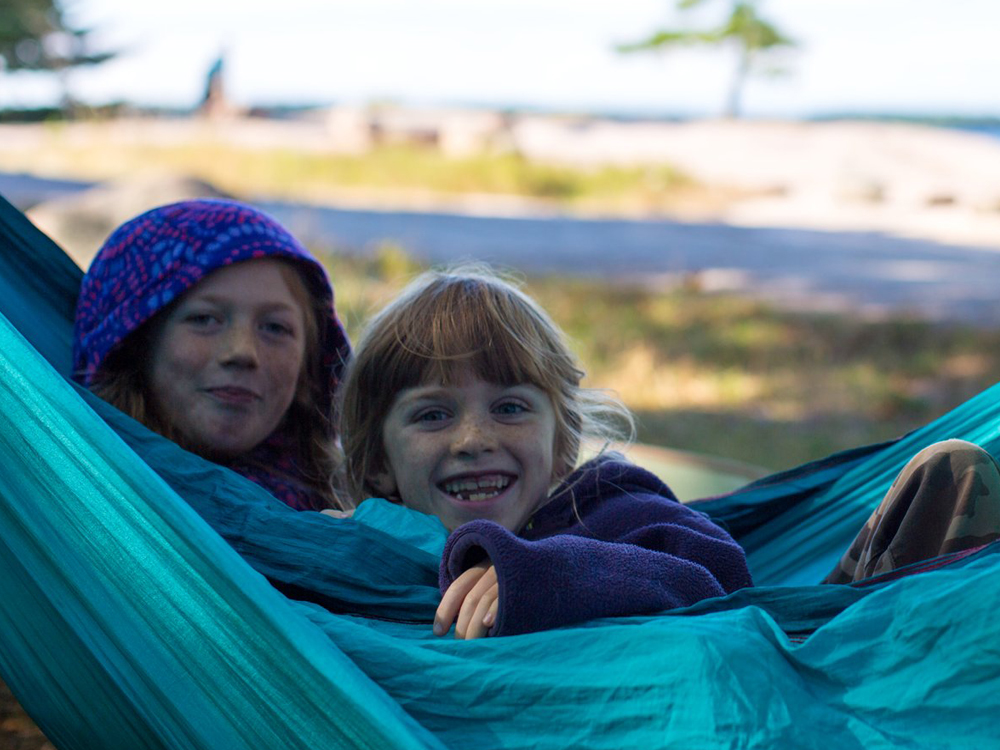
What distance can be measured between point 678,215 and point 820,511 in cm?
1003

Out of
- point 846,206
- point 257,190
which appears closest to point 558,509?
point 257,190

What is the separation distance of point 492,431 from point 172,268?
0.54 meters

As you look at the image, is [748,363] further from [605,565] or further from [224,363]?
[605,565]

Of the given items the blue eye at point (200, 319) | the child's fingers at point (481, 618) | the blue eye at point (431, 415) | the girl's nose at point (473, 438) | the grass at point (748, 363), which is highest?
the blue eye at point (200, 319)

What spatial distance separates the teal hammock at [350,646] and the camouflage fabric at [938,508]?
210 mm

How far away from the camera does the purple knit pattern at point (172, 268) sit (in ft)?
5.43

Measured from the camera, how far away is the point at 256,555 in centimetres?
126

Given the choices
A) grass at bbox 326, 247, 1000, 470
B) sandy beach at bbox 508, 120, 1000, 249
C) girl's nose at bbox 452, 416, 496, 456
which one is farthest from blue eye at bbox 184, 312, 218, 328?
sandy beach at bbox 508, 120, 1000, 249

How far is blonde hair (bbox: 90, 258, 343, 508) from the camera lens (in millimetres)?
1678

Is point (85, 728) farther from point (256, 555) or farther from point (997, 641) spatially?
point (997, 641)

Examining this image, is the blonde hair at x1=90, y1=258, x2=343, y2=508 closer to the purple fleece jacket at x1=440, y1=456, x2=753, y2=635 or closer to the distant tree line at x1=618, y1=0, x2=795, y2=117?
the purple fleece jacket at x1=440, y1=456, x2=753, y2=635

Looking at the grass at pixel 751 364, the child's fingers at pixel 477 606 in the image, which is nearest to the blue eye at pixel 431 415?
the child's fingers at pixel 477 606

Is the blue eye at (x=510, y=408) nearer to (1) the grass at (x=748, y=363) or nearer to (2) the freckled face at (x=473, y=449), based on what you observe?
(2) the freckled face at (x=473, y=449)

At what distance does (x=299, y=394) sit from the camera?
1860 mm
